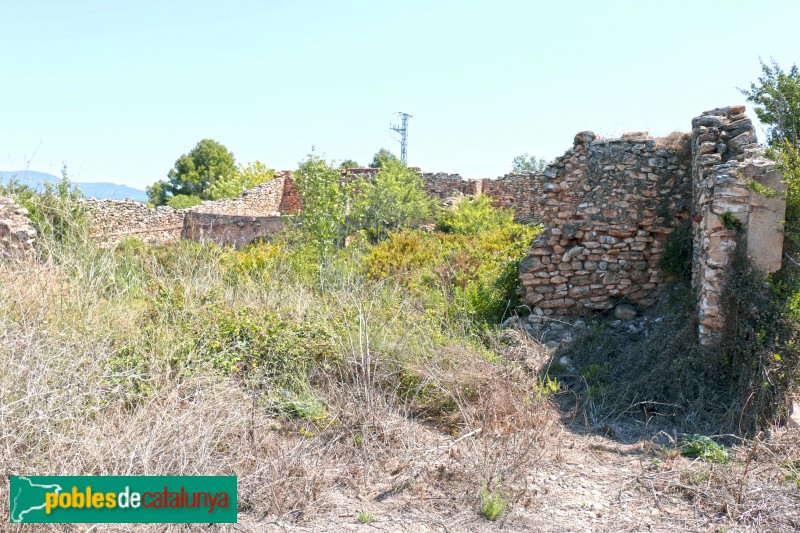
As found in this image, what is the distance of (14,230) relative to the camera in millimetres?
8352

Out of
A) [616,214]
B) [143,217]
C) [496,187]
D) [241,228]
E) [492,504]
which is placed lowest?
[492,504]

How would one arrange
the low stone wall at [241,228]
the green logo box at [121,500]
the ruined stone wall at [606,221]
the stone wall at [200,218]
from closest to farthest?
1. the green logo box at [121,500]
2. the ruined stone wall at [606,221]
3. the low stone wall at [241,228]
4. the stone wall at [200,218]

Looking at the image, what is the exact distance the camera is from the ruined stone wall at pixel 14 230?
8.14m

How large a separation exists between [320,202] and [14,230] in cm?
475

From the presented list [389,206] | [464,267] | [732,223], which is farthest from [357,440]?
[389,206]

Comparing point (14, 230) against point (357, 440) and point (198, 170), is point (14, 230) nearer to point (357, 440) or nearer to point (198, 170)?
point (357, 440)

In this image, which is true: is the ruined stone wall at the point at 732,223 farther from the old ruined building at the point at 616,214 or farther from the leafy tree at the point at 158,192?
the leafy tree at the point at 158,192

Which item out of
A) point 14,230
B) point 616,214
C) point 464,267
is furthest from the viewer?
point 464,267

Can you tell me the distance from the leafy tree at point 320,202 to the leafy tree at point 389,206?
2985 millimetres

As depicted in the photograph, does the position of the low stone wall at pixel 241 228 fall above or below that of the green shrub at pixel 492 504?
above

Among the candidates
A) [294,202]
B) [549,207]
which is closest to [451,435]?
[549,207]

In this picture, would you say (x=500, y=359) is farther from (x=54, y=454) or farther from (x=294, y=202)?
(x=294, y=202)

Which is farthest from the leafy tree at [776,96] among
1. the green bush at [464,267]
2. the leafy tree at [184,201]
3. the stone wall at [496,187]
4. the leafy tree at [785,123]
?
the leafy tree at [184,201]

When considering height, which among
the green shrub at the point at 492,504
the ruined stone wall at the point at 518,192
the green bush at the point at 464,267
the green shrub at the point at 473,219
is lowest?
the green shrub at the point at 492,504
